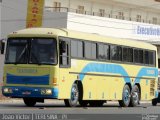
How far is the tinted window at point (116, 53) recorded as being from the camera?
99.8 ft

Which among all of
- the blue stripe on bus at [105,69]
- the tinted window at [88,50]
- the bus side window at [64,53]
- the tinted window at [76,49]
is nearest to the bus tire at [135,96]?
the blue stripe on bus at [105,69]

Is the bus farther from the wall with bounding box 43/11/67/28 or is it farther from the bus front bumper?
the wall with bounding box 43/11/67/28

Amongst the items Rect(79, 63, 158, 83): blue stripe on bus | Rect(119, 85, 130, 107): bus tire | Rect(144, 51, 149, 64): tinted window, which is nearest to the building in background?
Rect(144, 51, 149, 64): tinted window

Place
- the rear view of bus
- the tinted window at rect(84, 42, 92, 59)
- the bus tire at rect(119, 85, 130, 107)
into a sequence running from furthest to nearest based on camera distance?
the bus tire at rect(119, 85, 130, 107), the tinted window at rect(84, 42, 92, 59), the rear view of bus

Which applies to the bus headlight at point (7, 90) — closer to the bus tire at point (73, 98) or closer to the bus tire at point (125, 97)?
the bus tire at point (73, 98)

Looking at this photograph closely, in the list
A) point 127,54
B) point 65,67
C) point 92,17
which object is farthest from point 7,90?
point 92,17

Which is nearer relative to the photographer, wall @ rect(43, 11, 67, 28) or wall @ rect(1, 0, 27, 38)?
wall @ rect(43, 11, 67, 28)

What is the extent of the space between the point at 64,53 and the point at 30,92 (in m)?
2.16

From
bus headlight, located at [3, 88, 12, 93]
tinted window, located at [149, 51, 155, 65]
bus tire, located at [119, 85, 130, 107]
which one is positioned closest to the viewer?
bus headlight, located at [3, 88, 12, 93]

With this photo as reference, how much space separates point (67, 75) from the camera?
26.5m

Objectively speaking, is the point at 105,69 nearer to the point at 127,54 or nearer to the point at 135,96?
the point at 127,54

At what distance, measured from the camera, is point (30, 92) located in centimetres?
2589

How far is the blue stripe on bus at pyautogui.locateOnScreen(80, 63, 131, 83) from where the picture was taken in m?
28.1

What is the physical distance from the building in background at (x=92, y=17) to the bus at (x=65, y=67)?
2195cm
